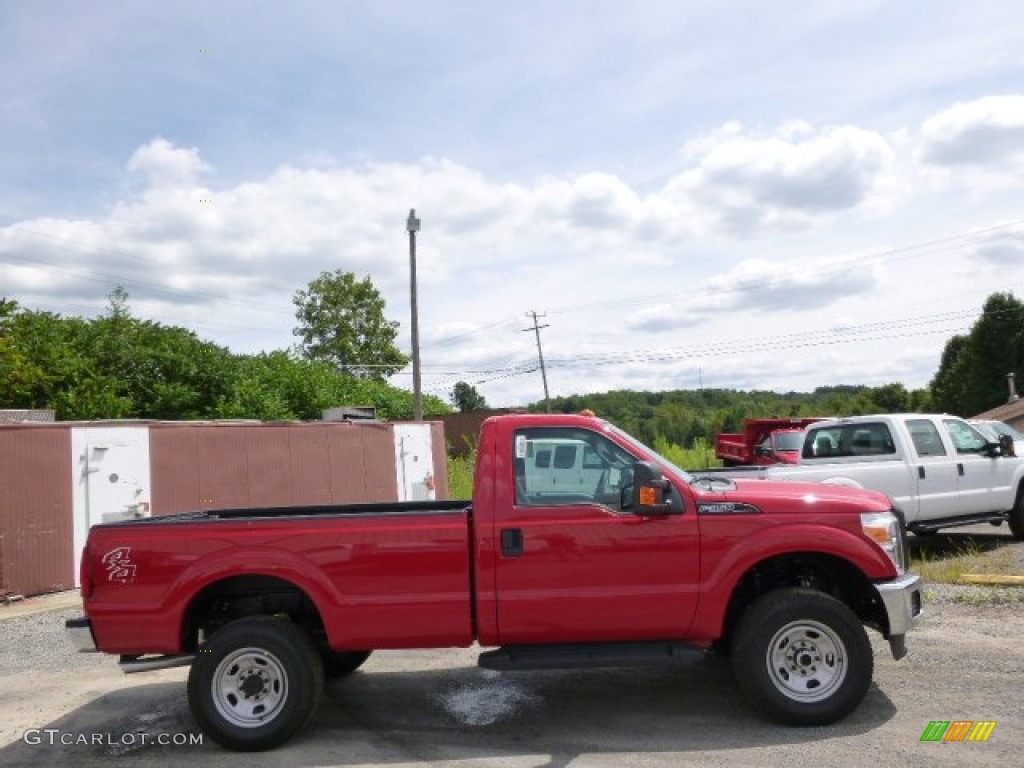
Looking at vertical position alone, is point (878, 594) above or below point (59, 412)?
below

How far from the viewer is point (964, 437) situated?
1204 centimetres

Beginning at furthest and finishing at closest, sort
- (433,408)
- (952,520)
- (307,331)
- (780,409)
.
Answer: (780,409) < (307,331) < (433,408) < (952,520)

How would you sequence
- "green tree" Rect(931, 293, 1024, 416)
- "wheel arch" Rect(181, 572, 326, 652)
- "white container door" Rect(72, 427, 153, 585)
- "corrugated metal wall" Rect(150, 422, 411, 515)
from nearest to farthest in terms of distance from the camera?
"wheel arch" Rect(181, 572, 326, 652), "white container door" Rect(72, 427, 153, 585), "corrugated metal wall" Rect(150, 422, 411, 515), "green tree" Rect(931, 293, 1024, 416)

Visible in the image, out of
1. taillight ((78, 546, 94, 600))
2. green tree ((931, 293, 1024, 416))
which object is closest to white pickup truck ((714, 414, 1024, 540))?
taillight ((78, 546, 94, 600))

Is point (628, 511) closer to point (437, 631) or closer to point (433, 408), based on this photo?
point (437, 631)

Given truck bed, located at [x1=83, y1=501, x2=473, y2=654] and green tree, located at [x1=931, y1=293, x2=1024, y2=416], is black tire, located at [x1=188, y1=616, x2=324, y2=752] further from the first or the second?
green tree, located at [x1=931, y1=293, x2=1024, y2=416]

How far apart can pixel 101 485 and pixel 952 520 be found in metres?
11.4

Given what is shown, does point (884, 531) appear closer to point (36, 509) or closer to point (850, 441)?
point (850, 441)

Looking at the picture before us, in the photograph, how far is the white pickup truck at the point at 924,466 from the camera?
11.2 m

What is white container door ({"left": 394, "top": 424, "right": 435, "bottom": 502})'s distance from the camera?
67.2 ft

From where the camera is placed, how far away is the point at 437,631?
551cm

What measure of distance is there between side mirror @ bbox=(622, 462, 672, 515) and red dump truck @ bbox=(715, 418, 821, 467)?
10.5 metres

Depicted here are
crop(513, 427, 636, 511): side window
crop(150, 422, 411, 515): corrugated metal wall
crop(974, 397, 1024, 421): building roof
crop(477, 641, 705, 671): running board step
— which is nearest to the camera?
crop(477, 641, 705, 671): running board step

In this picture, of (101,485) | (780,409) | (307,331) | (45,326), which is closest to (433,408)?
(307,331)
